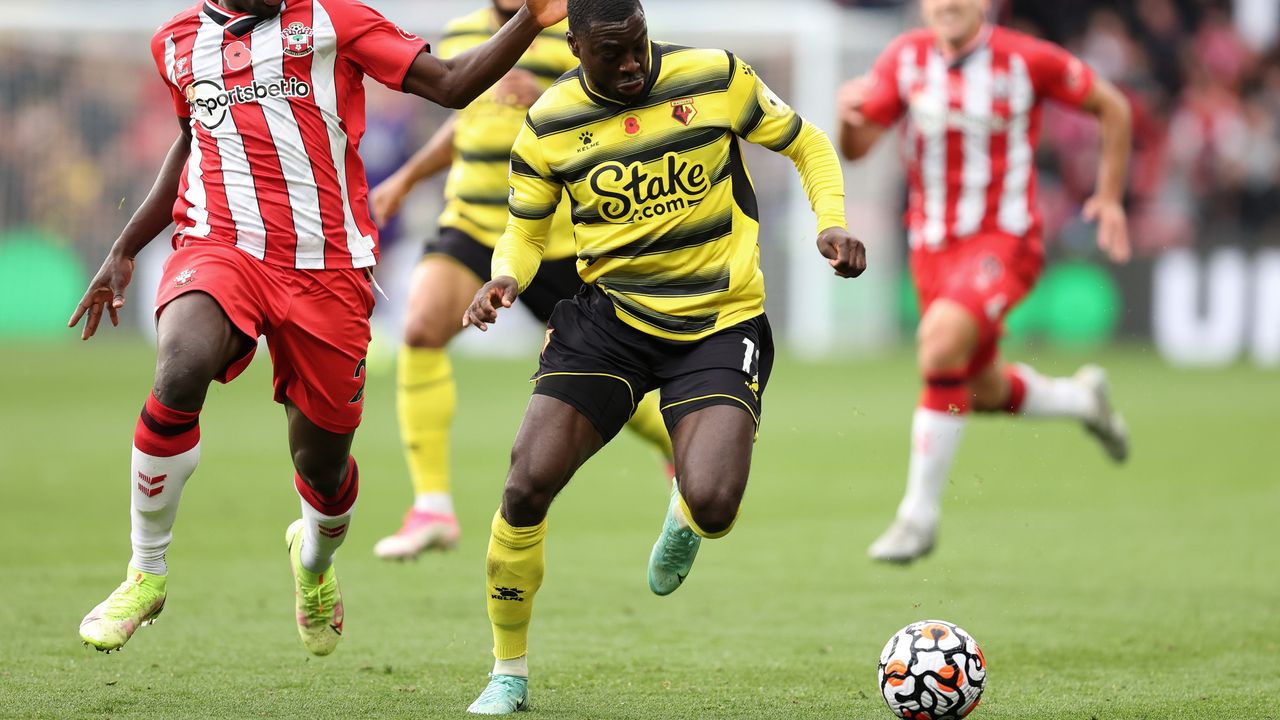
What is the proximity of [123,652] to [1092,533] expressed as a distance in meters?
5.19

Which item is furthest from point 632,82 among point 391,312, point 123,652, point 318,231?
point 391,312

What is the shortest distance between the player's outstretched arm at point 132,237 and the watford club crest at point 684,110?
159cm

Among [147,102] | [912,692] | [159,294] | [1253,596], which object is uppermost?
[159,294]

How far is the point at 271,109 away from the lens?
5.34m

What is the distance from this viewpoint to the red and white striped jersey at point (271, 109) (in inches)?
209

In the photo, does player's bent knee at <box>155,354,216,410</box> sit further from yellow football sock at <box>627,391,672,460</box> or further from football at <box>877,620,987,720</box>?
yellow football sock at <box>627,391,672,460</box>

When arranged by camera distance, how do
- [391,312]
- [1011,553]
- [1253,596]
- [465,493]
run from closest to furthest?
[1253,596] < [1011,553] < [465,493] < [391,312]

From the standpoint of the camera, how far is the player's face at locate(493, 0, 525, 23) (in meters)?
7.29

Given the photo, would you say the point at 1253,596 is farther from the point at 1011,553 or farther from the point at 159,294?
the point at 159,294

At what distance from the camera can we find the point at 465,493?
34.0 feet

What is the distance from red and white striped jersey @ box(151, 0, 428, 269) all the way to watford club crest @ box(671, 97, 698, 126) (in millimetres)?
835

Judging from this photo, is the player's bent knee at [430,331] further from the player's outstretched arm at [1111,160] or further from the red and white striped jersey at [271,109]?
the player's outstretched arm at [1111,160]

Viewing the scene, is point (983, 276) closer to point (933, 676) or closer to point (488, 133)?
point (488, 133)

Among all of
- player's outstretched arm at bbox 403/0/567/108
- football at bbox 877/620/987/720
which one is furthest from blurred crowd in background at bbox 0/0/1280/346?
football at bbox 877/620/987/720
